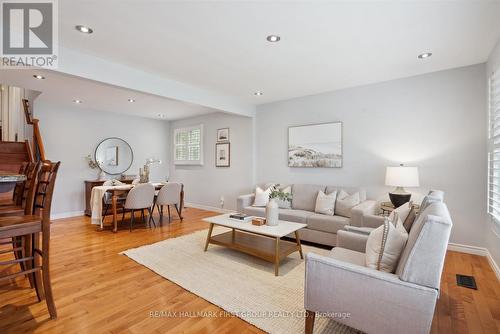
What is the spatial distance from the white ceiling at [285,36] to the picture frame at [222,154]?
7.66 feet

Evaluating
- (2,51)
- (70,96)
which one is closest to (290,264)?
(2,51)

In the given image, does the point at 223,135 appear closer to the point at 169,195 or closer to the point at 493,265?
the point at 169,195

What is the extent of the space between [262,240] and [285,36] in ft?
7.91

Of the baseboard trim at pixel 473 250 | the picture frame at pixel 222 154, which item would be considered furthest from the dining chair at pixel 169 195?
the baseboard trim at pixel 473 250

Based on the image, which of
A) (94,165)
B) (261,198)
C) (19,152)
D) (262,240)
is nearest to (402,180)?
(262,240)

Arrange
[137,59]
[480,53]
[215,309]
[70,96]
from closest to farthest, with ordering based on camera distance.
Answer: [215,309], [480,53], [137,59], [70,96]

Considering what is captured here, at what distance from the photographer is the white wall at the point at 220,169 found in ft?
17.8

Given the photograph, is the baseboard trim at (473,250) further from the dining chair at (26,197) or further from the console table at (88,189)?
the console table at (88,189)

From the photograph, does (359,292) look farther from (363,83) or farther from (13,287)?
(363,83)

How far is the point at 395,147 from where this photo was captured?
3709 mm

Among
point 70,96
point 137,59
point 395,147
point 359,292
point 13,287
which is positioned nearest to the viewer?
point 359,292

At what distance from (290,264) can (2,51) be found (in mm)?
3778

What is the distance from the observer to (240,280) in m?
2.49

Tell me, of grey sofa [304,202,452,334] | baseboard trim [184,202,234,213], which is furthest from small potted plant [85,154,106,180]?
grey sofa [304,202,452,334]
